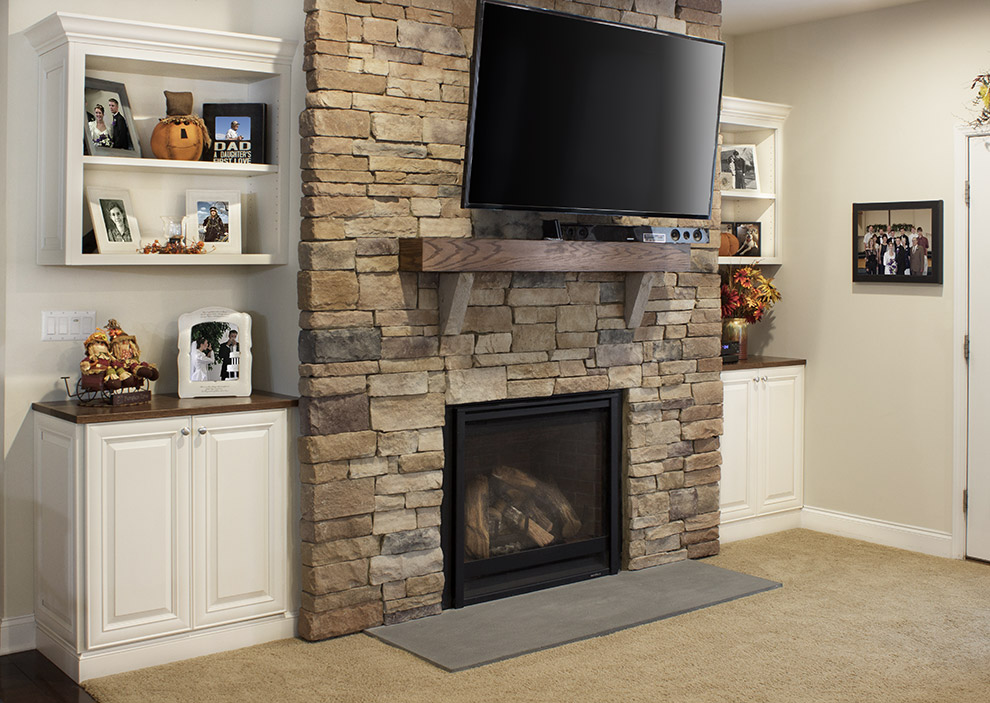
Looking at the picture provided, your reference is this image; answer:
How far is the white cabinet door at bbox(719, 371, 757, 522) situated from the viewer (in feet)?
16.0

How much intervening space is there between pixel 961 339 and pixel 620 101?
1.94 meters

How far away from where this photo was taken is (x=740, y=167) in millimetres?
5176

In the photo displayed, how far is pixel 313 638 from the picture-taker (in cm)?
354

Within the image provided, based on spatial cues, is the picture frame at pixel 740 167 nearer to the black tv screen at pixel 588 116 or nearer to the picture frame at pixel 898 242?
the picture frame at pixel 898 242

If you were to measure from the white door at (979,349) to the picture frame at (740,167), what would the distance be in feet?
3.36

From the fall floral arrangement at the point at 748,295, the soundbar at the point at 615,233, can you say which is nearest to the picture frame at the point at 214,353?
the soundbar at the point at 615,233

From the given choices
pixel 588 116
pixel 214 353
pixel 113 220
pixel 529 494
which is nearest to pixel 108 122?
pixel 113 220

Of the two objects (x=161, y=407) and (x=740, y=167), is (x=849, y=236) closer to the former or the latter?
(x=740, y=167)

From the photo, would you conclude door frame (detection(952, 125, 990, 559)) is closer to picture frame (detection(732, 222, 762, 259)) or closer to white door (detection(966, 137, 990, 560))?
white door (detection(966, 137, 990, 560))

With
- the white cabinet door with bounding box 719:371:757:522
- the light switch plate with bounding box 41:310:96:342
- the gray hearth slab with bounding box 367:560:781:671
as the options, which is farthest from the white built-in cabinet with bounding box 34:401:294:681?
the white cabinet door with bounding box 719:371:757:522

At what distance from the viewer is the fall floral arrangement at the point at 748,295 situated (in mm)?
4980

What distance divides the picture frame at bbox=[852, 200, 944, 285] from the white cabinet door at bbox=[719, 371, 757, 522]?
749 mm

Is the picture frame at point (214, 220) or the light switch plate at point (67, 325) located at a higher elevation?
the picture frame at point (214, 220)

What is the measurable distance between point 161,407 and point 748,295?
2.87m
